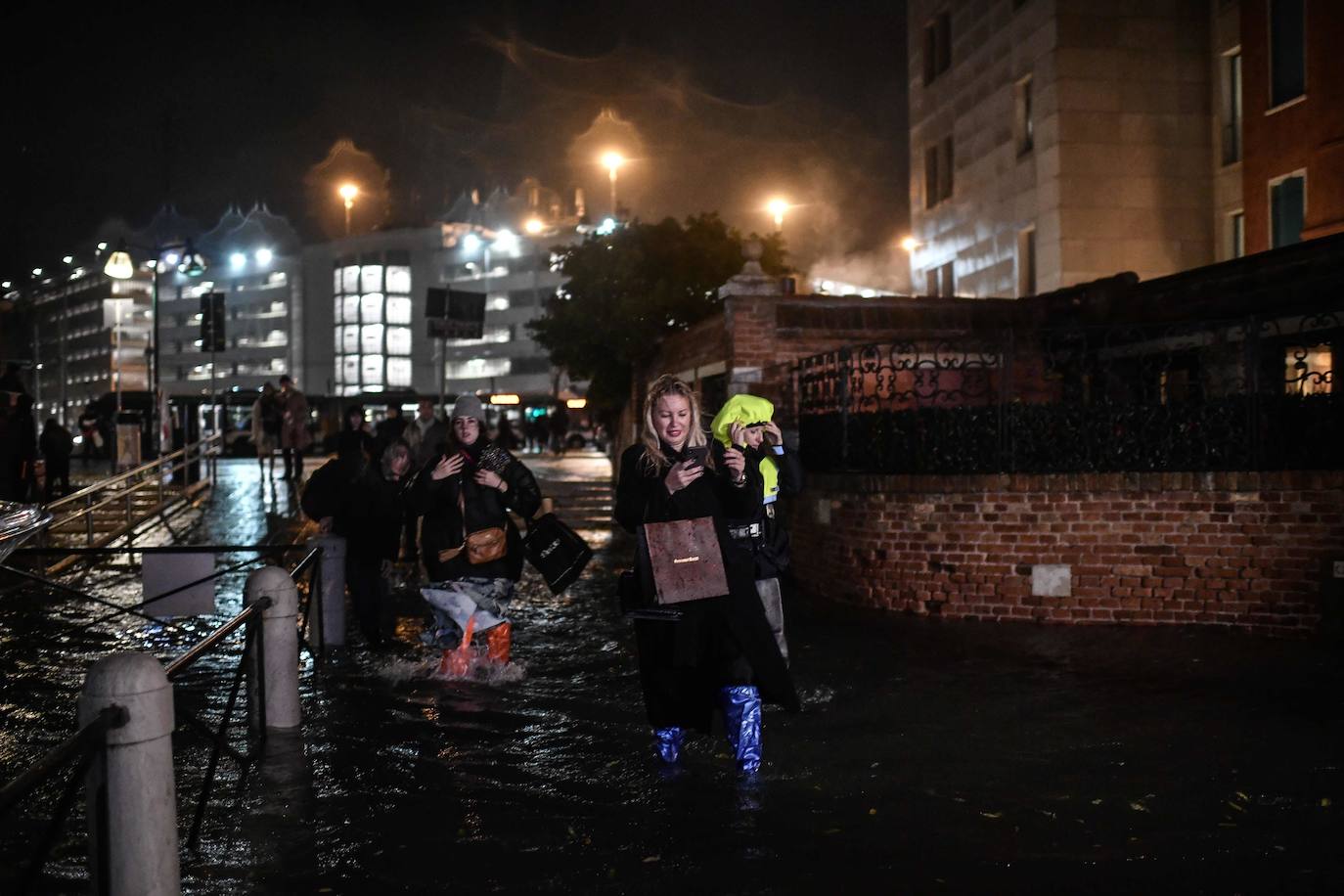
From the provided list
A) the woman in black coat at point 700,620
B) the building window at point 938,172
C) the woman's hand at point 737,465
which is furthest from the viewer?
the building window at point 938,172

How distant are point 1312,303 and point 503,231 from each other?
83788 millimetres

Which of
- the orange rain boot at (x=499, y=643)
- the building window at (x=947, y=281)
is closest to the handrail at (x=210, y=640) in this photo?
the orange rain boot at (x=499, y=643)

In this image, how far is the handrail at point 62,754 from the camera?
2664 millimetres

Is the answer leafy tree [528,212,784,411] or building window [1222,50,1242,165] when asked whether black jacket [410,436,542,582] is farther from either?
building window [1222,50,1242,165]

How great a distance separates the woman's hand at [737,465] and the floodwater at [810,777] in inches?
54.4

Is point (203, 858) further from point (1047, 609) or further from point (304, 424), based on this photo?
point (304, 424)

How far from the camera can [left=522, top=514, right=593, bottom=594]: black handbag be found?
7309mm

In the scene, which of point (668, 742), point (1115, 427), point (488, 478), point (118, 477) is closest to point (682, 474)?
point (668, 742)

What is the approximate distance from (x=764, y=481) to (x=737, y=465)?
3.90ft

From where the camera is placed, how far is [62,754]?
3051 millimetres

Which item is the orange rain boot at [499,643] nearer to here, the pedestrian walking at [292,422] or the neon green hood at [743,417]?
the neon green hood at [743,417]

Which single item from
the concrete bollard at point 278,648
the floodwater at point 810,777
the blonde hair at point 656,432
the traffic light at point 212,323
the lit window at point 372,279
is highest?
the lit window at point 372,279

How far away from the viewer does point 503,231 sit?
305 ft

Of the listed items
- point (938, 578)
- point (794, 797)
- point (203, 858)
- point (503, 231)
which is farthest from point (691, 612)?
point (503, 231)
